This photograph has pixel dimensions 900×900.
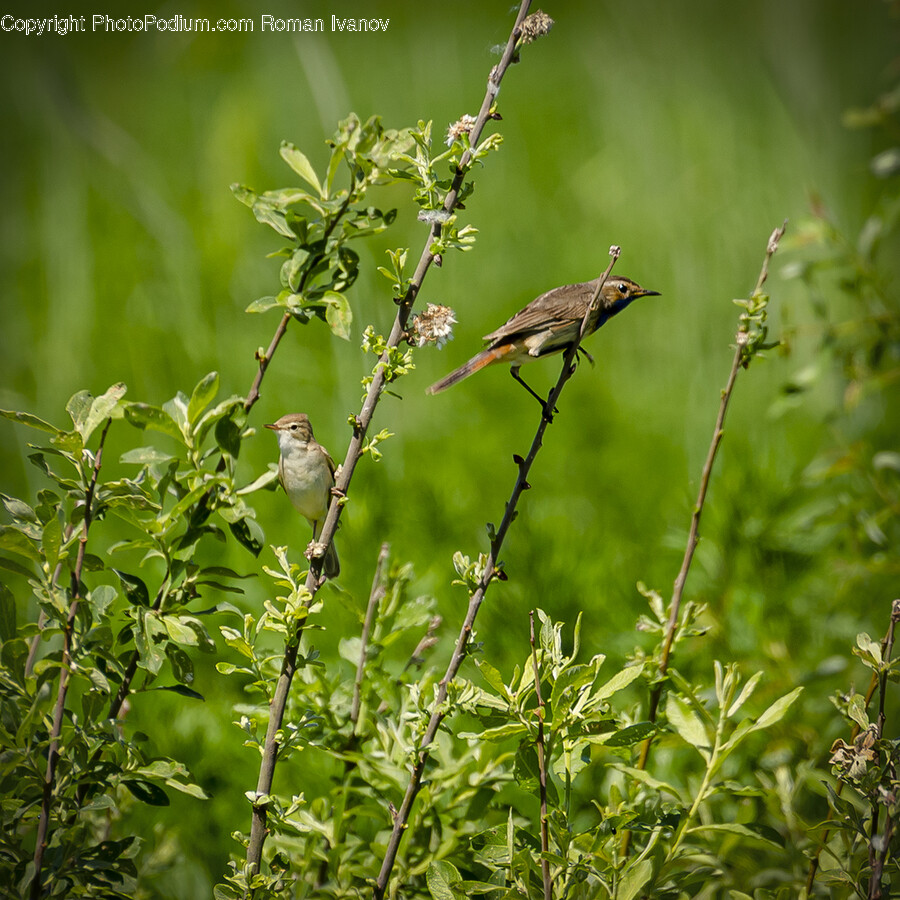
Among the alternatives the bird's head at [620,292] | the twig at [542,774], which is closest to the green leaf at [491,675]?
the twig at [542,774]

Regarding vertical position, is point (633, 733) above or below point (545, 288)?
below

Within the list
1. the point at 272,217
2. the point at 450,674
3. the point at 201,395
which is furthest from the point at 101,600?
the point at 272,217

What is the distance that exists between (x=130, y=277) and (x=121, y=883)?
3.61 meters

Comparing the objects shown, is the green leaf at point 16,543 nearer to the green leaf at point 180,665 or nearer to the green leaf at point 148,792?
the green leaf at point 180,665

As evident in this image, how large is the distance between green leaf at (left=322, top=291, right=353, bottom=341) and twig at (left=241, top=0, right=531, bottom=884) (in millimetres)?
75

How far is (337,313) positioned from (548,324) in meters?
0.72

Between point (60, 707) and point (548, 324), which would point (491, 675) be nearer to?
point (60, 707)

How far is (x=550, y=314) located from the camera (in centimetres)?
202

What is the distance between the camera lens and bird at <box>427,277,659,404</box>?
201cm

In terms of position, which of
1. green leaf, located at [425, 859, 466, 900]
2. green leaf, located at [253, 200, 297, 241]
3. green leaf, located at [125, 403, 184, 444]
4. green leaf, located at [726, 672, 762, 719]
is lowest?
green leaf, located at [425, 859, 466, 900]

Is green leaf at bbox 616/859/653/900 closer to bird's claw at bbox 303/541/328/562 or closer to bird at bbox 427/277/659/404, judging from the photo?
bird's claw at bbox 303/541/328/562

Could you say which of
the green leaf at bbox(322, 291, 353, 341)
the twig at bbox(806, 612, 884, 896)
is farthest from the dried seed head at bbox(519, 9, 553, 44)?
the twig at bbox(806, 612, 884, 896)

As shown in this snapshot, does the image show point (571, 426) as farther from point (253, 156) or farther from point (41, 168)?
point (41, 168)

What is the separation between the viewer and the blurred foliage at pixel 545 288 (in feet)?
7.93
